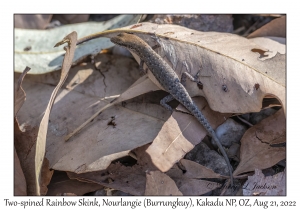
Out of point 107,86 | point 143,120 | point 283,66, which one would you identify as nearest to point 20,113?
point 107,86

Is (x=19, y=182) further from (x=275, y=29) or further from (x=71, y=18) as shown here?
(x=275, y=29)

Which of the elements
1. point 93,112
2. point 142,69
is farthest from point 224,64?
point 93,112

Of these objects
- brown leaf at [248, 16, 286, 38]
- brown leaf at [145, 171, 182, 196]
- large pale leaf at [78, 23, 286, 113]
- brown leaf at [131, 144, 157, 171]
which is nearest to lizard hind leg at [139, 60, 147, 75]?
large pale leaf at [78, 23, 286, 113]

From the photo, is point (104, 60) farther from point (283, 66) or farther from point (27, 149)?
point (283, 66)

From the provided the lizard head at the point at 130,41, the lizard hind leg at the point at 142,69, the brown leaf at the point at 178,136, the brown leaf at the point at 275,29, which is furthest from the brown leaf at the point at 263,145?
the lizard head at the point at 130,41

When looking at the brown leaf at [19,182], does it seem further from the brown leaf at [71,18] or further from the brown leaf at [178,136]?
the brown leaf at [71,18]

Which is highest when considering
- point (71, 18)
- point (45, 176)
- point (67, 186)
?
point (71, 18)

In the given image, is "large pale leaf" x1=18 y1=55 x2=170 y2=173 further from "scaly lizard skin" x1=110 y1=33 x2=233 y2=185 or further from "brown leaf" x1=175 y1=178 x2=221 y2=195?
"brown leaf" x1=175 y1=178 x2=221 y2=195
